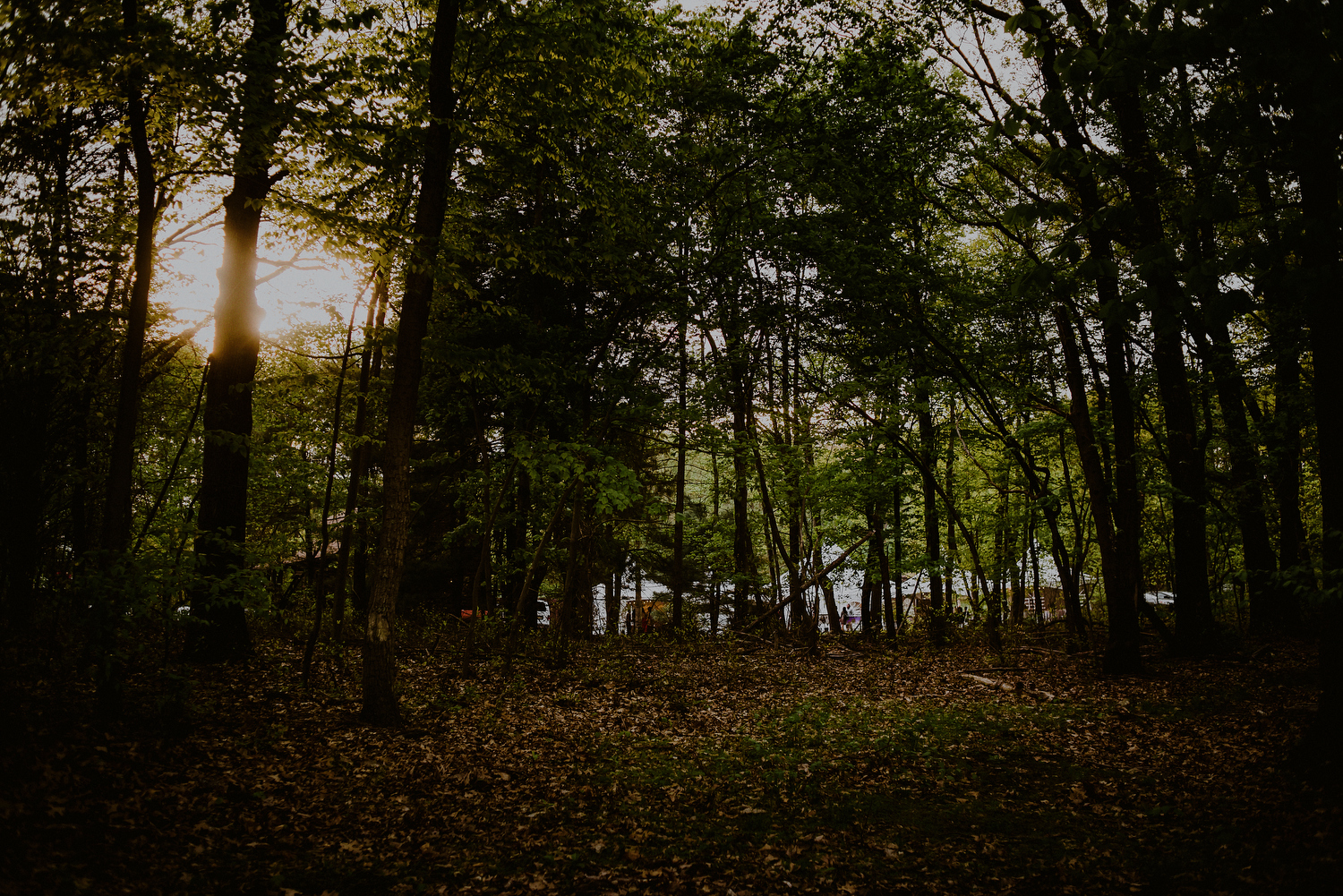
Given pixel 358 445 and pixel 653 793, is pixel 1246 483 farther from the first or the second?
pixel 358 445

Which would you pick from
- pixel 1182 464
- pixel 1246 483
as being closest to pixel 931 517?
pixel 1182 464

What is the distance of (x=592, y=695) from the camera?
11562 mm

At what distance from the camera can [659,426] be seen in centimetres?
1722

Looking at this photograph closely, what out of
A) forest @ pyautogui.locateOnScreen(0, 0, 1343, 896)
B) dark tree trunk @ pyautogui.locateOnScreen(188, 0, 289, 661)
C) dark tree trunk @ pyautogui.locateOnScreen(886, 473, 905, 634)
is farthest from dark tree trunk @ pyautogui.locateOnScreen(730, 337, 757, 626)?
dark tree trunk @ pyautogui.locateOnScreen(188, 0, 289, 661)

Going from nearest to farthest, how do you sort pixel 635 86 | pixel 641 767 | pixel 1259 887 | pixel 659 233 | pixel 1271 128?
pixel 1271 128 → pixel 1259 887 → pixel 641 767 → pixel 635 86 → pixel 659 233

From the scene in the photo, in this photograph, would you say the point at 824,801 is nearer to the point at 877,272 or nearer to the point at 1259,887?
the point at 1259,887

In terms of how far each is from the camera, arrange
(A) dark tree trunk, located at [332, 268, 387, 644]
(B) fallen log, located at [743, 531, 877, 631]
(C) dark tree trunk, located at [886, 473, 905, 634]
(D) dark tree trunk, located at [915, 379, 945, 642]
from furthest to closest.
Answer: (C) dark tree trunk, located at [886, 473, 905, 634] < (D) dark tree trunk, located at [915, 379, 945, 642] < (B) fallen log, located at [743, 531, 877, 631] < (A) dark tree trunk, located at [332, 268, 387, 644]

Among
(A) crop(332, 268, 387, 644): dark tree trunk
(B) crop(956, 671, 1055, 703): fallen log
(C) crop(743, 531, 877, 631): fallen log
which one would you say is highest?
(A) crop(332, 268, 387, 644): dark tree trunk

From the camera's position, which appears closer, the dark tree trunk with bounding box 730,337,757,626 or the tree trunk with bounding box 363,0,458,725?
the tree trunk with bounding box 363,0,458,725

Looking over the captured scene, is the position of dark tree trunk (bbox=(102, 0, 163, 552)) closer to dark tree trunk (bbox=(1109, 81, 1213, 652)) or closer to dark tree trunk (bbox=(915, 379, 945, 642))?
dark tree trunk (bbox=(1109, 81, 1213, 652))

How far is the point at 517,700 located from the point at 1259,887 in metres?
8.75

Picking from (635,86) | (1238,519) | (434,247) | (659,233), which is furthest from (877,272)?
(434,247)

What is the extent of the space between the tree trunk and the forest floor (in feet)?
2.20

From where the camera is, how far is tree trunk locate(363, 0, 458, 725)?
27.7 ft
